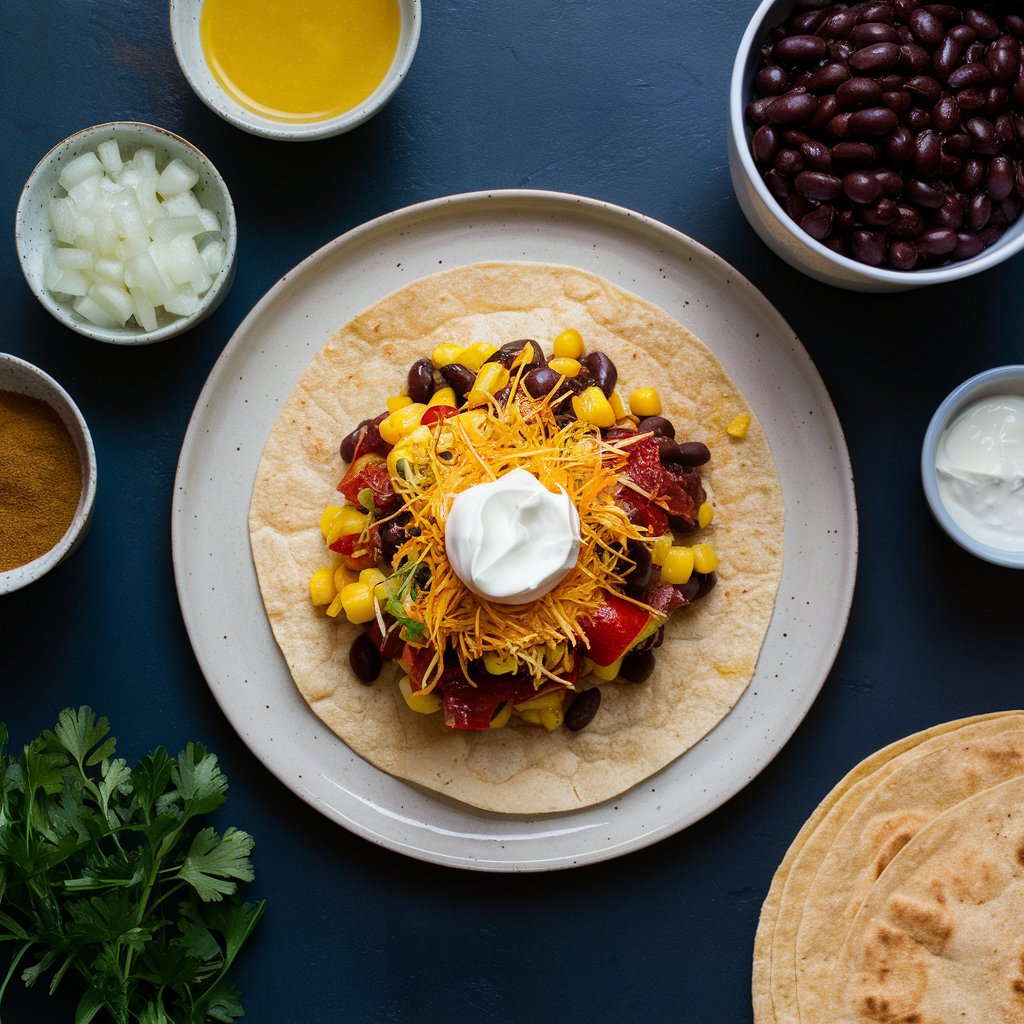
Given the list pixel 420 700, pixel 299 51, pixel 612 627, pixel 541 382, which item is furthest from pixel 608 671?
pixel 299 51

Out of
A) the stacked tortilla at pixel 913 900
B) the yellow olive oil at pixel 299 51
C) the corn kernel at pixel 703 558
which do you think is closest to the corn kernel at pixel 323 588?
the corn kernel at pixel 703 558

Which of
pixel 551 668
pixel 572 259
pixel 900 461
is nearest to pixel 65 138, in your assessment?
pixel 572 259

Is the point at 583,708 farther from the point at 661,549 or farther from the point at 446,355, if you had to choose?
the point at 446,355

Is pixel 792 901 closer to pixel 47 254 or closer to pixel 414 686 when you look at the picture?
pixel 414 686

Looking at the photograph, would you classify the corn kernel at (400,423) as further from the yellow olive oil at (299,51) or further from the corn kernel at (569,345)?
the yellow olive oil at (299,51)

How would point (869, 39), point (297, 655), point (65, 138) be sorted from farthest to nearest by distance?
1. point (65, 138)
2. point (297, 655)
3. point (869, 39)

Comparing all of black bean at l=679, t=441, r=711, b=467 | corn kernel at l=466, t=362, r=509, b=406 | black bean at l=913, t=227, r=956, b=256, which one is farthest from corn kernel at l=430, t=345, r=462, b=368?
black bean at l=913, t=227, r=956, b=256
